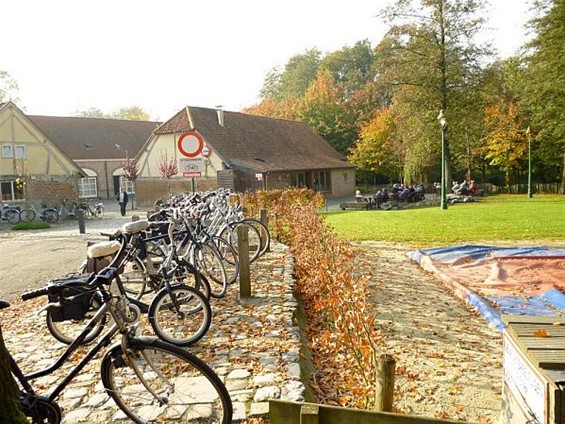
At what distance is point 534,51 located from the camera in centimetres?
3161

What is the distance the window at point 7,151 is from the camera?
2589 cm

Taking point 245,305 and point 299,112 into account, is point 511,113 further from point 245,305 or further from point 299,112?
point 245,305

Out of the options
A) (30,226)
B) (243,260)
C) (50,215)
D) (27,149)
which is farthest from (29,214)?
(243,260)

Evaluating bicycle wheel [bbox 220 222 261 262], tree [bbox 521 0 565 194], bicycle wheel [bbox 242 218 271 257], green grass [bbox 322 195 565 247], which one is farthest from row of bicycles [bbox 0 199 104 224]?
tree [bbox 521 0 565 194]

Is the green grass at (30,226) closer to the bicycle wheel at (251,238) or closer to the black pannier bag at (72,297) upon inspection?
the bicycle wheel at (251,238)

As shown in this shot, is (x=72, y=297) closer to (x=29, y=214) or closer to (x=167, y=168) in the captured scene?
(x=29, y=214)

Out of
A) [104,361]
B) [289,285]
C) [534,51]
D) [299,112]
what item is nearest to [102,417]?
[104,361]

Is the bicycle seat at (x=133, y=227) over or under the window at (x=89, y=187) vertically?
under

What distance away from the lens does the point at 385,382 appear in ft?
7.70

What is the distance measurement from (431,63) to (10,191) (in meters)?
25.1

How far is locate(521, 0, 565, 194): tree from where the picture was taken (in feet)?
95.5

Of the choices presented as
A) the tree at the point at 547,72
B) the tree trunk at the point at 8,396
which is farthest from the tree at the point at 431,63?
the tree trunk at the point at 8,396

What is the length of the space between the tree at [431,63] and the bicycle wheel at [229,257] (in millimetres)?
25922

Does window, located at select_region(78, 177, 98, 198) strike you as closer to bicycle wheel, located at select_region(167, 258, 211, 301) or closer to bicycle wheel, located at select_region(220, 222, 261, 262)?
bicycle wheel, located at select_region(220, 222, 261, 262)
